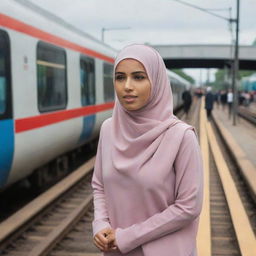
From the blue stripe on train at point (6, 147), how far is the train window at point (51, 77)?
1205 millimetres

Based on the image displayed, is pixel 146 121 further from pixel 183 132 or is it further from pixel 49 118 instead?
pixel 49 118

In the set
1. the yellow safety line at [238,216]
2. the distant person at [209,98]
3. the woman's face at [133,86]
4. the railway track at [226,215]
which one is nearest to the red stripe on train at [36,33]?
the railway track at [226,215]

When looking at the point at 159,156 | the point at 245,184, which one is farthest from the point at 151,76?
the point at 245,184

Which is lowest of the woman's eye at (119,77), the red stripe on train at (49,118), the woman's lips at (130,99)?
the red stripe on train at (49,118)

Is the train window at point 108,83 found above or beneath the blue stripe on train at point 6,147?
above

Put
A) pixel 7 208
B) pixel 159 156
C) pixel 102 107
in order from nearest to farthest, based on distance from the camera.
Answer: pixel 159 156, pixel 7 208, pixel 102 107

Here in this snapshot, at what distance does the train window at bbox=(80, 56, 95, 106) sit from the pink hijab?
8261 millimetres

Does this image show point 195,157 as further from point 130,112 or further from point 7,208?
point 7,208

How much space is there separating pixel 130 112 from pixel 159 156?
21 centimetres

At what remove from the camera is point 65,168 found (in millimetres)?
10789

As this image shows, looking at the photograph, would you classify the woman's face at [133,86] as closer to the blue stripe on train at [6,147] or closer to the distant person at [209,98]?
the blue stripe on train at [6,147]

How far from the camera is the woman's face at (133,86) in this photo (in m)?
2.06

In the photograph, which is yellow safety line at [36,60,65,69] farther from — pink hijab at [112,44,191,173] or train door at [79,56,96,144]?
pink hijab at [112,44,191,173]

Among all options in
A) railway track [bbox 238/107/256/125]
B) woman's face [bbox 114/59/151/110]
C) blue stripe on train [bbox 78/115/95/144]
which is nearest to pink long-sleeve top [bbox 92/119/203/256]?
woman's face [bbox 114/59/151/110]
